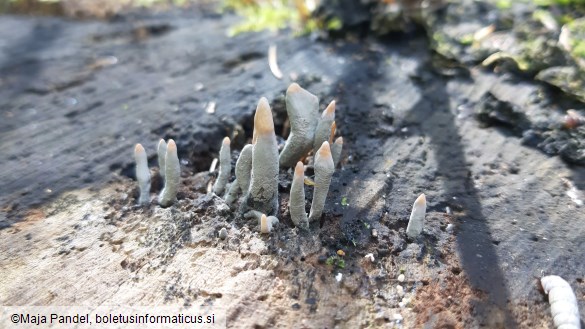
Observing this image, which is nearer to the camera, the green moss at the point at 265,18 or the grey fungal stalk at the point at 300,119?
the grey fungal stalk at the point at 300,119

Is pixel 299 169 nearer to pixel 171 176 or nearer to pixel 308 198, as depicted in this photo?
pixel 308 198

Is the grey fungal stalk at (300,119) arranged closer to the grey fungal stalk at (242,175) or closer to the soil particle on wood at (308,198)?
the soil particle on wood at (308,198)

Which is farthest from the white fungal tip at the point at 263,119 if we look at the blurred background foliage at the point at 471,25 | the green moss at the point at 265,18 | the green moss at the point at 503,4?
the green moss at the point at 503,4

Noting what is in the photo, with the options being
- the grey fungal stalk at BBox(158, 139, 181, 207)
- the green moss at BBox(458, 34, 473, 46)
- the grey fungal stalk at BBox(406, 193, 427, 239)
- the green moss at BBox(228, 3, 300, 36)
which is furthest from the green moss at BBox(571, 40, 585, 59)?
the grey fungal stalk at BBox(158, 139, 181, 207)

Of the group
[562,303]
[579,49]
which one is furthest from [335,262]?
[579,49]

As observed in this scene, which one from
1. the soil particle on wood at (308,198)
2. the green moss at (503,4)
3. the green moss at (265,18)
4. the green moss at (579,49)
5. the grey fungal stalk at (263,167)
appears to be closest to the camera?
the soil particle on wood at (308,198)

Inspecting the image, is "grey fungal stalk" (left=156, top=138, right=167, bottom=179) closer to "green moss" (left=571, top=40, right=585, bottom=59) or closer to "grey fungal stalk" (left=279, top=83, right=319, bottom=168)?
"grey fungal stalk" (left=279, top=83, right=319, bottom=168)
